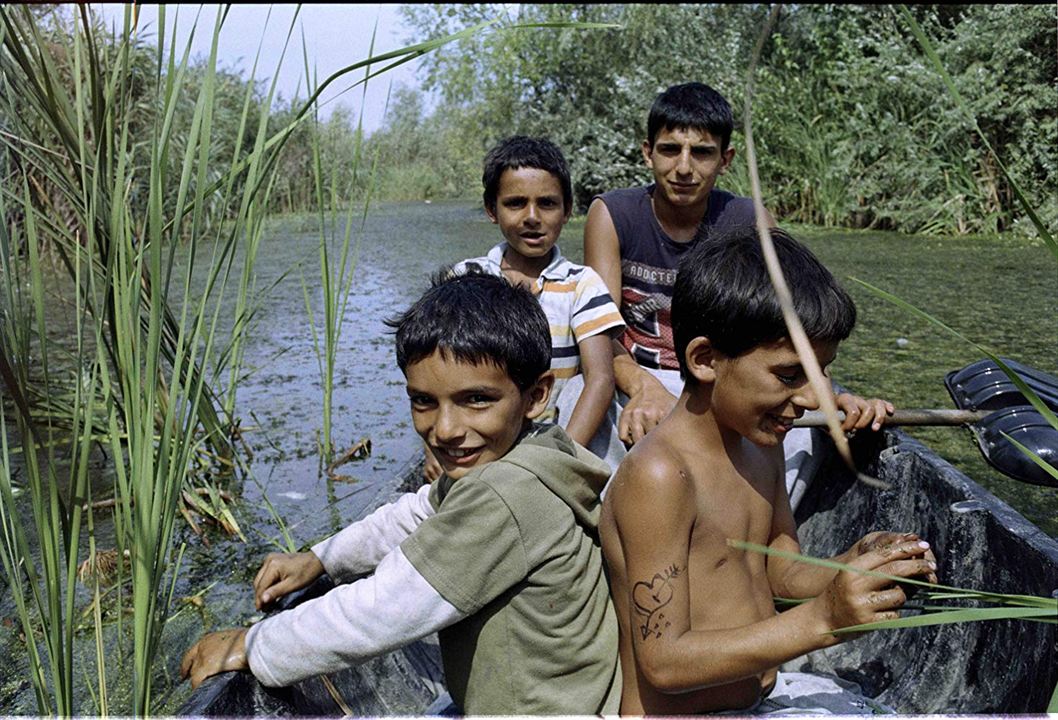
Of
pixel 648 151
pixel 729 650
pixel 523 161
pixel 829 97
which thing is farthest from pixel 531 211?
pixel 829 97

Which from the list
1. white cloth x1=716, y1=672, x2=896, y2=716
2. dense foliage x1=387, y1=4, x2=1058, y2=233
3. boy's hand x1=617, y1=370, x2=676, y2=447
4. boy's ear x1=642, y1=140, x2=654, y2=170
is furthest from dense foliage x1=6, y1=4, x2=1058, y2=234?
white cloth x1=716, y1=672, x2=896, y2=716

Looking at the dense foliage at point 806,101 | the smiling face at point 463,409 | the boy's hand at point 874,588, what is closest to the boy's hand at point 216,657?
the smiling face at point 463,409

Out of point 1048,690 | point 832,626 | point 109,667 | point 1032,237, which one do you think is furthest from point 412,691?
point 1032,237

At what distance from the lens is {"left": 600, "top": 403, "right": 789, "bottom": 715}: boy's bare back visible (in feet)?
4.35

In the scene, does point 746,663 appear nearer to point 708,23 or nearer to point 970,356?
point 970,356

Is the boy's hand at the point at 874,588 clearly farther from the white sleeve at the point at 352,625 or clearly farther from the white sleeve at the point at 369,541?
the white sleeve at the point at 369,541

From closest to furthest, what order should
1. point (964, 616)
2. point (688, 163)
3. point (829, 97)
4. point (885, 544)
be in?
point (964, 616), point (885, 544), point (688, 163), point (829, 97)

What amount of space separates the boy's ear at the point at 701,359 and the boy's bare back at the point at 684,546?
91mm

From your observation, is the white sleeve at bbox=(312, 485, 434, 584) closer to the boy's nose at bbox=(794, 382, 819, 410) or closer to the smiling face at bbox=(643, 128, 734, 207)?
the boy's nose at bbox=(794, 382, 819, 410)

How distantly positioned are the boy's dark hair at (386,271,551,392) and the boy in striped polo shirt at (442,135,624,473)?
802mm

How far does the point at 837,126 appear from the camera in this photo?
10.1 m

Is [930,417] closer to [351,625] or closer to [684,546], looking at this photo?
[684,546]

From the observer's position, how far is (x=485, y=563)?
133cm

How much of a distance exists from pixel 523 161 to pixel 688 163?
0.47 metres
